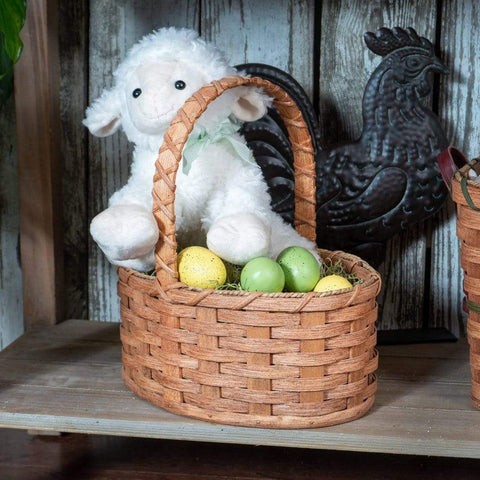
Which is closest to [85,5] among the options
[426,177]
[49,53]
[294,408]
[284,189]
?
[49,53]

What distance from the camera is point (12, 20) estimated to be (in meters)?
1.15

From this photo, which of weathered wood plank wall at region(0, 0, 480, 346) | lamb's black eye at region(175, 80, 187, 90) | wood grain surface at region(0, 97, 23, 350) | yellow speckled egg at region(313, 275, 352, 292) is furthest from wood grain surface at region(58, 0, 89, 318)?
yellow speckled egg at region(313, 275, 352, 292)

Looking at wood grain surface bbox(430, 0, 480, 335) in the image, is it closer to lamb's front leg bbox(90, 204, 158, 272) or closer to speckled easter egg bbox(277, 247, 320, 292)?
speckled easter egg bbox(277, 247, 320, 292)

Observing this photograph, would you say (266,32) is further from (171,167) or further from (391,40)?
(171,167)

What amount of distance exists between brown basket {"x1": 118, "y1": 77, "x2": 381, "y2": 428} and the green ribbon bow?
0.12m

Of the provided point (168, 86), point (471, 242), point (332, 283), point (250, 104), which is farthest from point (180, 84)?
point (471, 242)

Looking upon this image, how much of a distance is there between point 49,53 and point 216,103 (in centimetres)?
49

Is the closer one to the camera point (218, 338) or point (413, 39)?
point (218, 338)

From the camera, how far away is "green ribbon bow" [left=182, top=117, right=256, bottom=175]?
1.19 metres

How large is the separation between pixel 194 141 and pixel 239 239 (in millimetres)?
206

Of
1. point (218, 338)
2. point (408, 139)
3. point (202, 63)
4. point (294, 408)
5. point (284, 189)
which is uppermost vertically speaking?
point (202, 63)

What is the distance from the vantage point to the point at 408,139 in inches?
57.8

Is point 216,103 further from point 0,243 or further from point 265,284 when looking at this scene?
point 0,243

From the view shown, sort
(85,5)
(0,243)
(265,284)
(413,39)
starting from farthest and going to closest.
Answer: (0,243) → (85,5) → (413,39) → (265,284)
